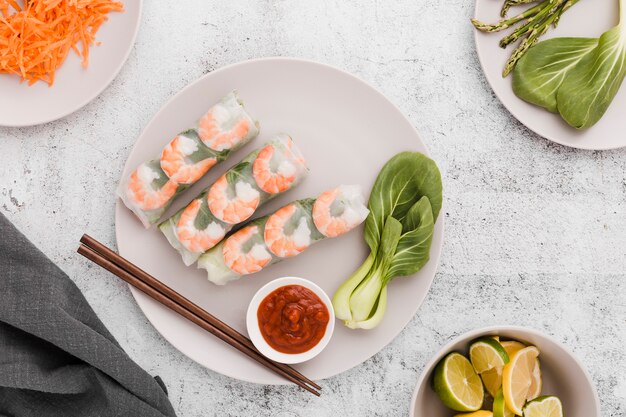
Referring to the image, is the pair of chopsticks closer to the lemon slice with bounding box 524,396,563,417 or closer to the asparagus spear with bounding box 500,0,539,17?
the lemon slice with bounding box 524,396,563,417

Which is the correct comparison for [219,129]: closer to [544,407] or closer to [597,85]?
[597,85]

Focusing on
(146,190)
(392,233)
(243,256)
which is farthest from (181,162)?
(392,233)

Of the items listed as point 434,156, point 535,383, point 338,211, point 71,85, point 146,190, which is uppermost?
point 71,85

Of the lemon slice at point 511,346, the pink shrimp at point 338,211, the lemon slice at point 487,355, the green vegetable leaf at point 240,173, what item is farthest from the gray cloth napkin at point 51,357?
the lemon slice at point 511,346

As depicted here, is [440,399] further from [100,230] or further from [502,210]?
[100,230]

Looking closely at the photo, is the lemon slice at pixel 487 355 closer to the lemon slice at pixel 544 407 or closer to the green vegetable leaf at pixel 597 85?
the lemon slice at pixel 544 407

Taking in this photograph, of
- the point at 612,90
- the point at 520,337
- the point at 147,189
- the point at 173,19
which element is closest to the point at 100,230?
the point at 147,189
